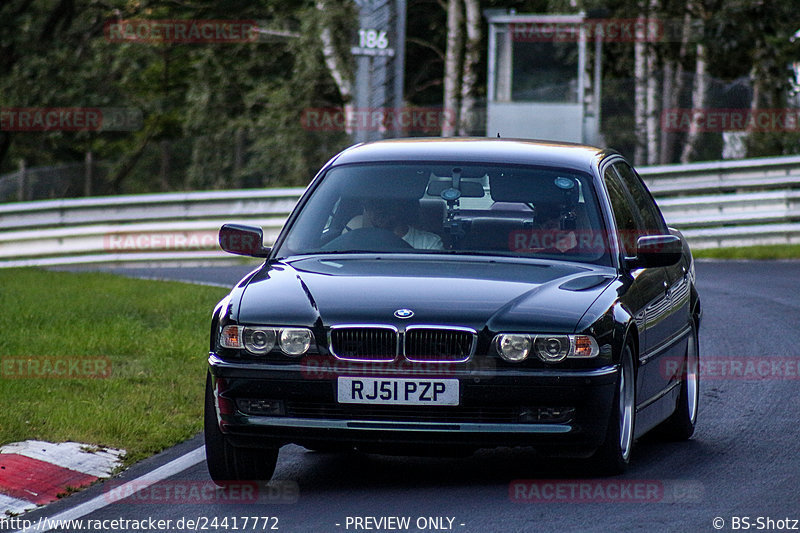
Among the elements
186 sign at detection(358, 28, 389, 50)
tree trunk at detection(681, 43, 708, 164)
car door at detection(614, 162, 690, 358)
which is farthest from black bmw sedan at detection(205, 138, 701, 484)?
tree trunk at detection(681, 43, 708, 164)

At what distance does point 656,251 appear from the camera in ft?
25.1

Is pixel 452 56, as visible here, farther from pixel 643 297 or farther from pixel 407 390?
pixel 407 390

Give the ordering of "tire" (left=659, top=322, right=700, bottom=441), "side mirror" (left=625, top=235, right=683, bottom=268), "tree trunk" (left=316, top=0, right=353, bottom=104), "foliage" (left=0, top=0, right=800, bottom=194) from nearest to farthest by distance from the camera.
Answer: "side mirror" (left=625, top=235, right=683, bottom=268) < "tire" (left=659, top=322, right=700, bottom=441) < "foliage" (left=0, top=0, right=800, bottom=194) < "tree trunk" (left=316, top=0, right=353, bottom=104)

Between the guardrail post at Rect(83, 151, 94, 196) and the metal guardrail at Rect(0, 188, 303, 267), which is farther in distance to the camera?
the guardrail post at Rect(83, 151, 94, 196)

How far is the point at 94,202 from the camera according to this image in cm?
2458

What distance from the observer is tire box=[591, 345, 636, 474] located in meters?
6.94

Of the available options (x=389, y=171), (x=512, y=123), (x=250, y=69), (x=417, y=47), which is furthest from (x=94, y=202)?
(x=389, y=171)

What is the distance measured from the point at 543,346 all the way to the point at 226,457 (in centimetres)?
148

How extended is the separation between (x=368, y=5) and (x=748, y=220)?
6.59 meters

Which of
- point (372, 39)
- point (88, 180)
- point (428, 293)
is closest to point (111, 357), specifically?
point (428, 293)

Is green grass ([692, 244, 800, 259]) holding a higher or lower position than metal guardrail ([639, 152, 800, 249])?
lower

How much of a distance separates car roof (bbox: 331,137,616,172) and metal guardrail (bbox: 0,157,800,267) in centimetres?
1398

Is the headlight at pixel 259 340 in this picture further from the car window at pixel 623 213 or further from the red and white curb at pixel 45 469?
the car window at pixel 623 213

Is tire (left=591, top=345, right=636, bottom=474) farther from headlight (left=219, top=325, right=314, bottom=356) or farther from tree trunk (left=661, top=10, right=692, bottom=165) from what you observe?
tree trunk (left=661, top=10, right=692, bottom=165)
